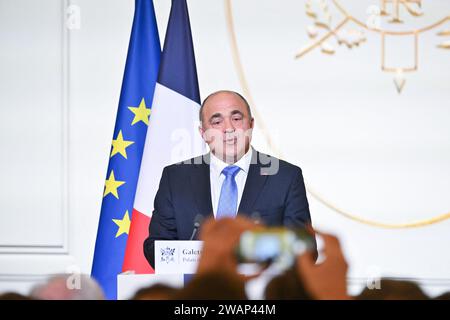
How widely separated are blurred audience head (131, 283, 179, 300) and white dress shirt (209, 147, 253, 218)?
2.09 metres

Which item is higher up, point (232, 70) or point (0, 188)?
point (232, 70)

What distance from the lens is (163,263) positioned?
2.49 m

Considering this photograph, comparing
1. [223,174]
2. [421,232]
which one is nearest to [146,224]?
[223,174]

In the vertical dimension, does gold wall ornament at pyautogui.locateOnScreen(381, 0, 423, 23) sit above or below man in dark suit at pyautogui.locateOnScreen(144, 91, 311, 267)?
above

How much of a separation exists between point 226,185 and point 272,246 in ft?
6.98

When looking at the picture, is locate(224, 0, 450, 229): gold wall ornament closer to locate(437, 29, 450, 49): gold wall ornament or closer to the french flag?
locate(437, 29, 450, 49): gold wall ornament

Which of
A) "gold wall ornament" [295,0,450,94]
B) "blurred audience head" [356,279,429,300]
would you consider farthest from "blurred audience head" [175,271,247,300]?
"gold wall ornament" [295,0,450,94]

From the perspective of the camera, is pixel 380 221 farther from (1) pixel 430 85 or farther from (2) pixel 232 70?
(2) pixel 232 70

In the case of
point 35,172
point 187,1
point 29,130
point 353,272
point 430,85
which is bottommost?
point 353,272

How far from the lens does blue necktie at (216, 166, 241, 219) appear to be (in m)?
2.73

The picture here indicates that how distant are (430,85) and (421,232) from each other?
75cm

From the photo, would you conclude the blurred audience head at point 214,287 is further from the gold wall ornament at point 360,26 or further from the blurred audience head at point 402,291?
the gold wall ornament at point 360,26

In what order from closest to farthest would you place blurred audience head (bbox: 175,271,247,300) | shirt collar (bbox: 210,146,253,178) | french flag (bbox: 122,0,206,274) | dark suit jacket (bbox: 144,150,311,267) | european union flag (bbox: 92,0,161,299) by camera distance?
blurred audience head (bbox: 175,271,247,300) < dark suit jacket (bbox: 144,150,311,267) < shirt collar (bbox: 210,146,253,178) < french flag (bbox: 122,0,206,274) < european union flag (bbox: 92,0,161,299)
